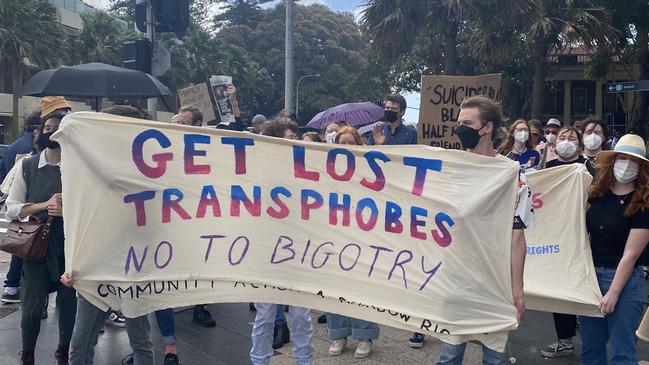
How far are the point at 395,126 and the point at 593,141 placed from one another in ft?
5.65

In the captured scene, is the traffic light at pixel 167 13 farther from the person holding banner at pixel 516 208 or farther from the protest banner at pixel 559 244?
the person holding banner at pixel 516 208

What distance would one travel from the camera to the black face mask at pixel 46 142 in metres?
4.28

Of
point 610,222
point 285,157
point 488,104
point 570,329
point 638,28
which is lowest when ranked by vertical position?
point 570,329

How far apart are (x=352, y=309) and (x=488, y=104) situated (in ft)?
4.45

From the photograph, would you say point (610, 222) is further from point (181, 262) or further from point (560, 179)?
point (181, 262)

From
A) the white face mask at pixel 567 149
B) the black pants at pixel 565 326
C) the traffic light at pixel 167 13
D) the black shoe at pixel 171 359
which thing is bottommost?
the black shoe at pixel 171 359

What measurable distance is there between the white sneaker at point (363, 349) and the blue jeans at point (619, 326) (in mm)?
1779

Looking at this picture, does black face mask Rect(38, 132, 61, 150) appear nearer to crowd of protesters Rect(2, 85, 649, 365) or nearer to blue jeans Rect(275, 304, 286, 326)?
crowd of protesters Rect(2, 85, 649, 365)

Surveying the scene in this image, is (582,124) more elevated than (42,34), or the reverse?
(42,34)

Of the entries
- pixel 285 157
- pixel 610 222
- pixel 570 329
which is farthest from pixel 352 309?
pixel 570 329

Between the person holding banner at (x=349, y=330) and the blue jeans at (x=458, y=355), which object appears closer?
the blue jeans at (x=458, y=355)

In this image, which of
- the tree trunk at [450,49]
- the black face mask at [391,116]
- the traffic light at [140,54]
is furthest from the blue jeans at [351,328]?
→ the tree trunk at [450,49]

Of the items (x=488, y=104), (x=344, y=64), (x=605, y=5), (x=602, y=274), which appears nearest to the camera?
(x=488, y=104)

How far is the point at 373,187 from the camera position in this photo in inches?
147
